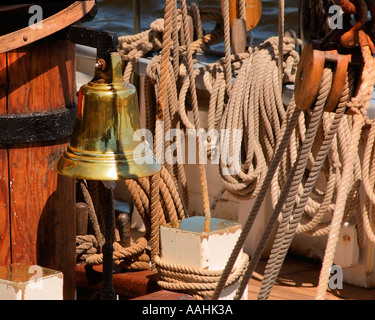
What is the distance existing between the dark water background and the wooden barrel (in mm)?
4263

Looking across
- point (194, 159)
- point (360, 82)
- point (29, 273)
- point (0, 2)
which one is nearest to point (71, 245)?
point (29, 273)

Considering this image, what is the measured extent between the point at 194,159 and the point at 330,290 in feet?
3.52

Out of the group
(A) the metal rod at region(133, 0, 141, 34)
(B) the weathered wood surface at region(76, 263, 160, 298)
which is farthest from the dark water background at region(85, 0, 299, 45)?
(B) the weathered wood surface at region(76, 263, 160, 298)

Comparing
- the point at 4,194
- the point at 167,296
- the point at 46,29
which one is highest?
the point at 46,29

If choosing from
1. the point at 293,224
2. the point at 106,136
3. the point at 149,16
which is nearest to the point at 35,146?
the point at 106,136

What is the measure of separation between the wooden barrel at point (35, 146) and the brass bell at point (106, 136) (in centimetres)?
15

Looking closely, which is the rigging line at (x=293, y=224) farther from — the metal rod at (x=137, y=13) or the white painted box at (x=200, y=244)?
the metal rod at (x=137, y=13)

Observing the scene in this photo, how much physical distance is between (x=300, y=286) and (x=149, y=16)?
4.65 m

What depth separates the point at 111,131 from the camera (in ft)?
6.63

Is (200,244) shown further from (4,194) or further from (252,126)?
(252,126)

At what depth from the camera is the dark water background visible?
7061mm

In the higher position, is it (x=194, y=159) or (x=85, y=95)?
(x=85, y=95)

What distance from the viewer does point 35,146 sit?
2.18 metres

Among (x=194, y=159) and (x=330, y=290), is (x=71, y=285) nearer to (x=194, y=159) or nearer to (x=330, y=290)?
(x=330, y=290)
